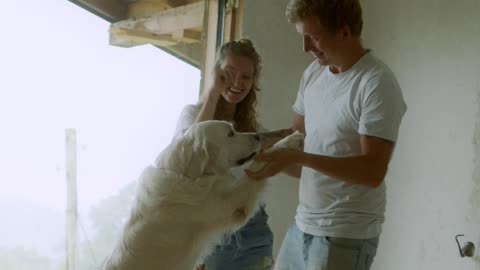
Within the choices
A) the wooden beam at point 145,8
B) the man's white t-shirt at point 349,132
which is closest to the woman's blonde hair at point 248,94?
the man's white t-shirt at point 349,132

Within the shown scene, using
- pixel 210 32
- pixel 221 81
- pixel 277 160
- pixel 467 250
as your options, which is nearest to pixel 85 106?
pixel 210 32

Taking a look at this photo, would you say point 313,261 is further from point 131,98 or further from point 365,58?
point 131,98

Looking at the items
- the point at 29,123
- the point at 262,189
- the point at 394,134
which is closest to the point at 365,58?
the point at 394,134

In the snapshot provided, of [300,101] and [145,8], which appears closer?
[300,101]

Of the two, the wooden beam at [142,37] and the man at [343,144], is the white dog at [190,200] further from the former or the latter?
the wooden beam at [142,37]

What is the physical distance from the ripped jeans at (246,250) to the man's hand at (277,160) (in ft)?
0.90

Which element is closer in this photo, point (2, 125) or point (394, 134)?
point (394, 134)

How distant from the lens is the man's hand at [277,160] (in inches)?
55.7

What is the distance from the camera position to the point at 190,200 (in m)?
1.68

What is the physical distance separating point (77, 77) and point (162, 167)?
850 millimetres

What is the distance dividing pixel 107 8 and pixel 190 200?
1171mm

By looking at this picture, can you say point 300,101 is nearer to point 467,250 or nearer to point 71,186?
point 467,250

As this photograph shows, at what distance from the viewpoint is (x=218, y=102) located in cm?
189

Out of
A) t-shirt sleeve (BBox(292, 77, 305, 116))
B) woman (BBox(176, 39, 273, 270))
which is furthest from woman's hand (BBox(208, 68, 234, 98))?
t-shirt sleeve (BBox(292, 77, 305, 116))
